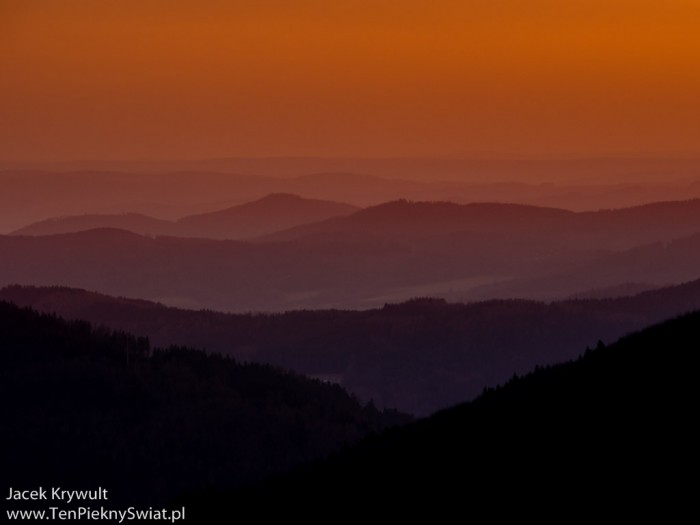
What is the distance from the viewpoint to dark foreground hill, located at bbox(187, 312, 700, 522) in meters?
30.3

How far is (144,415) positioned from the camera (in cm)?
14825

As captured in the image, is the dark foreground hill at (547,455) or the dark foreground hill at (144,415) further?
the dark foreground hill at (144,415)

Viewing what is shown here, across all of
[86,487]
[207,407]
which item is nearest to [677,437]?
[86,487]

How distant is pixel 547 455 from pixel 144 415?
116 m

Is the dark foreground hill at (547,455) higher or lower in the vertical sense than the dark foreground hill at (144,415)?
lower

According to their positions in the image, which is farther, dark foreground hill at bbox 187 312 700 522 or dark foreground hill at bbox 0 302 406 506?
dark foreground hill at bbox 0 302 406 506

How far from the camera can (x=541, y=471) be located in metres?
33.6

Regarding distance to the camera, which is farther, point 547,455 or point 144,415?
point 144,415

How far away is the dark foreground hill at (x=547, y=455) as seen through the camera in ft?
99.3

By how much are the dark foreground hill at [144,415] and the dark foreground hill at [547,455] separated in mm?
75256

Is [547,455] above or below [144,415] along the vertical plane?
below

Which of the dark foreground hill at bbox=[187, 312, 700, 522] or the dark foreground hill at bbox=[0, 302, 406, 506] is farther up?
the dark foreground hill at bbox=[0, 302, 406, 506]

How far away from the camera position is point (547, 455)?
114ft

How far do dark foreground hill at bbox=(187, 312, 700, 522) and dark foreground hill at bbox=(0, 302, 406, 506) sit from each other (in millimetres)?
75256
